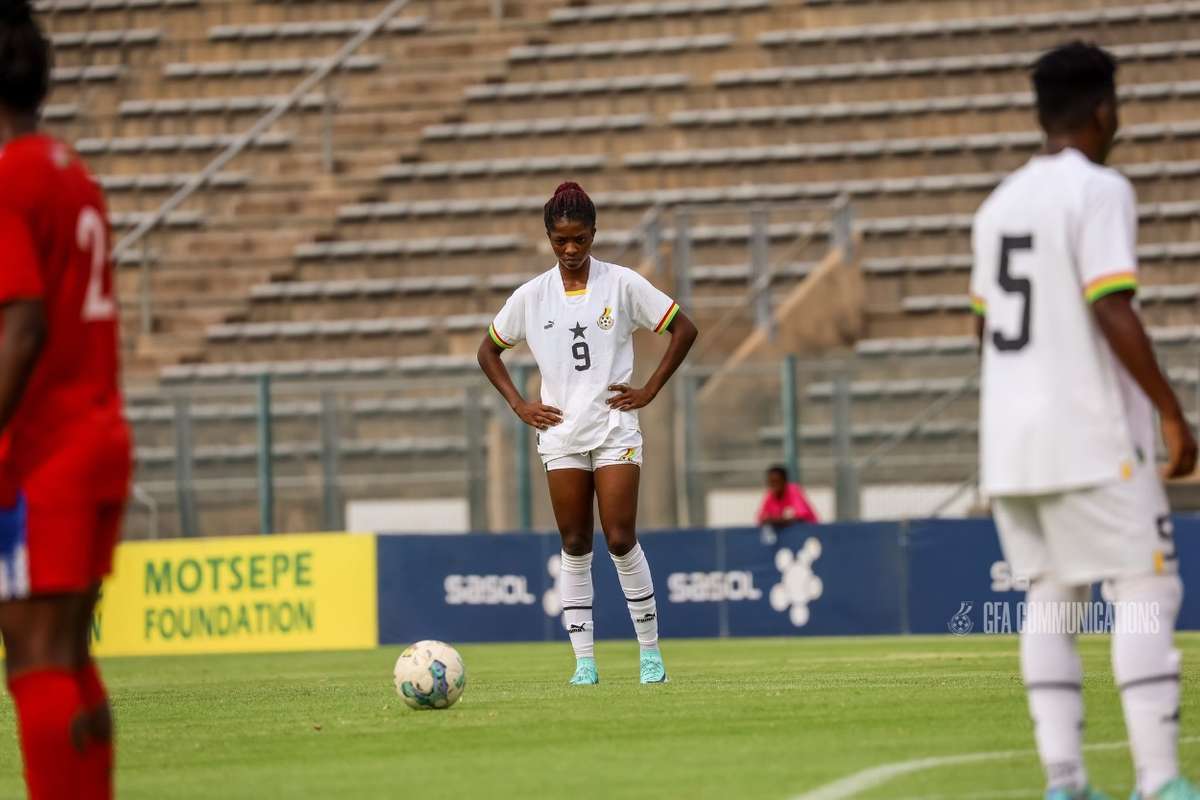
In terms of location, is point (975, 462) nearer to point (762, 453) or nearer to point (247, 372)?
point (762, 453)

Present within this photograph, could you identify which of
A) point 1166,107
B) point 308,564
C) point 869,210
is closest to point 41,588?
point 308,564

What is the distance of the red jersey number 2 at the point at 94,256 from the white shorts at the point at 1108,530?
2.60 meters

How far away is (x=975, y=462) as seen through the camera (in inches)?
836

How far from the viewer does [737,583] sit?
20594mm

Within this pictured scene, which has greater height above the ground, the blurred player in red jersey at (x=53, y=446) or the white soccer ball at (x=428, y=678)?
the blurred player in red jersey at (x=53, y=446)

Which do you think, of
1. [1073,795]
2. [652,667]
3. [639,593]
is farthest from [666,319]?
[1073,795]

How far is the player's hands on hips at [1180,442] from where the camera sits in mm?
6156

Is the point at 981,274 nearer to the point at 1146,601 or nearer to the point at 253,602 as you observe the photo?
the point at 1146,601

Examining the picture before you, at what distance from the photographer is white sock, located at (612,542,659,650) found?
38.1 ft

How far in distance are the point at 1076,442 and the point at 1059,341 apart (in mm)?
299

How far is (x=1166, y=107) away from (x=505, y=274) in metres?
8.44

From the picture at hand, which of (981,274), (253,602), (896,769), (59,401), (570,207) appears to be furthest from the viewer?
(253,602)

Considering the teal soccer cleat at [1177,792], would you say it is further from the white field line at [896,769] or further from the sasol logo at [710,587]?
the sasol logo at [710,587]

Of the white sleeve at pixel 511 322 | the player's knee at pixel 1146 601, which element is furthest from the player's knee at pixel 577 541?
the player's knee at pixel 1146 601
